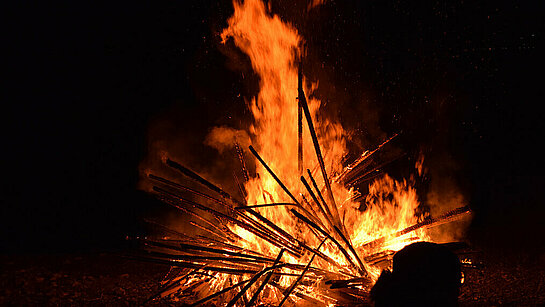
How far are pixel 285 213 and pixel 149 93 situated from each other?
5178 mm

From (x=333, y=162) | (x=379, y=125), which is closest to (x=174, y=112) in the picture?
(x=379, y=125)

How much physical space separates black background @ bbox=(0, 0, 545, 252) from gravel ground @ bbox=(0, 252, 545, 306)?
55.7 inches

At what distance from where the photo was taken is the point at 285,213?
12.4 feet

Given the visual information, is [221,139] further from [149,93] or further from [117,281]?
[117,281]

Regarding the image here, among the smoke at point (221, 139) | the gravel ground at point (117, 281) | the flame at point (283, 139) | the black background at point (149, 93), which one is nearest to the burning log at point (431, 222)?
the flame at point (283, 139)

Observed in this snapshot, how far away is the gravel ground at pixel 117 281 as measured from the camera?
4211mm

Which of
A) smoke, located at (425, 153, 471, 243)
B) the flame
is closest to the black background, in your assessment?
smoke, located at (425, 153, 471, 243)

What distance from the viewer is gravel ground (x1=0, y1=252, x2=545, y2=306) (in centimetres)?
421

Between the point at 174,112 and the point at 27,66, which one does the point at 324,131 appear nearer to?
the point at 174,112

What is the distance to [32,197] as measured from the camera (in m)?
7.91

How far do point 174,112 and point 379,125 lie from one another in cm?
365

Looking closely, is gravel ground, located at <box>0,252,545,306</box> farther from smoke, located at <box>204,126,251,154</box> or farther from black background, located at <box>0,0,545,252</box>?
smoke, located at <box>204,126,251,154</box>

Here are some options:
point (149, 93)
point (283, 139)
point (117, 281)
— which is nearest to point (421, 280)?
point (283, 139)

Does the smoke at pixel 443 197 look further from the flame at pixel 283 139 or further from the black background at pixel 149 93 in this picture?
the flame at pixel 283 139
